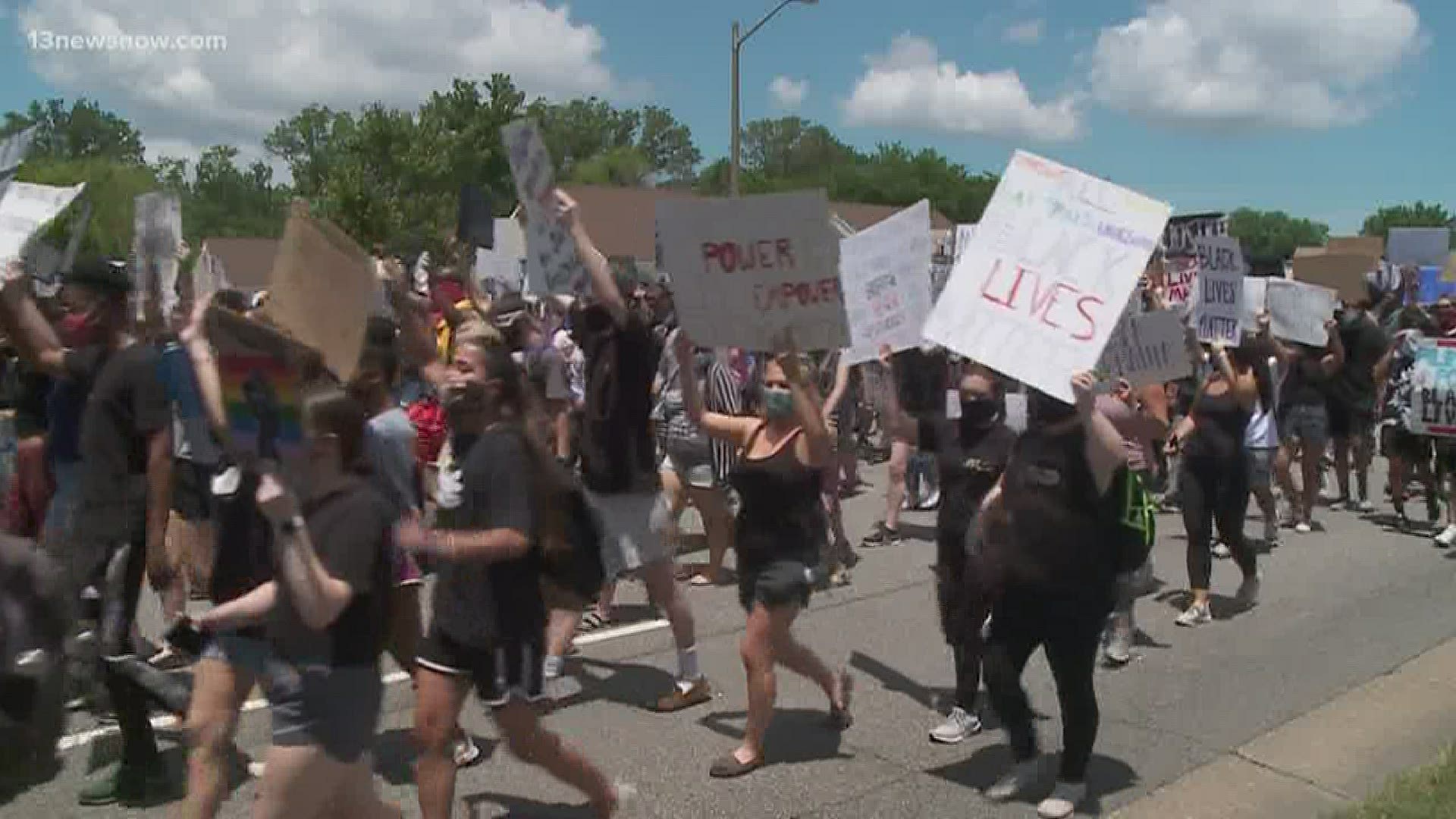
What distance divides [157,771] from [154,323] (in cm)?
187

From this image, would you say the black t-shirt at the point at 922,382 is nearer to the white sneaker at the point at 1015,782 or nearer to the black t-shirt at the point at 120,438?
the white sneaker at the point at 1015,782

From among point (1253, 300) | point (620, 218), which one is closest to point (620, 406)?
point (1253, 300)

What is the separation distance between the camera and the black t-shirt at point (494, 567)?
3883 mm

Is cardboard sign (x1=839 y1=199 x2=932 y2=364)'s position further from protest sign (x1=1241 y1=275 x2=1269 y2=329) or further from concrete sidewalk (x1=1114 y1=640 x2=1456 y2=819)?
protest sign (x1=1241 y1=275 x2=1269 y2=329)

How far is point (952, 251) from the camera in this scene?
502 inches

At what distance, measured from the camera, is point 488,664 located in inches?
158

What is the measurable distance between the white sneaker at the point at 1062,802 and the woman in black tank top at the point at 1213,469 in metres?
3.07

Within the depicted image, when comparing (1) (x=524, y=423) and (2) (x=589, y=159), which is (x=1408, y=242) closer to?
(1) (x=524, y=423)

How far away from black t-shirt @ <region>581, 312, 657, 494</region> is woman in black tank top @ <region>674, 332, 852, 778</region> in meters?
0.70

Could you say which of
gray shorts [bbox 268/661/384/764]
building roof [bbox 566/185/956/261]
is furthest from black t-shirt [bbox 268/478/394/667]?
building roof [bbox 566/185/956/261]

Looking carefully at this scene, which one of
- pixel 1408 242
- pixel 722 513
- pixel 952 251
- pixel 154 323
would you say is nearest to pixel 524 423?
pixel 154 323

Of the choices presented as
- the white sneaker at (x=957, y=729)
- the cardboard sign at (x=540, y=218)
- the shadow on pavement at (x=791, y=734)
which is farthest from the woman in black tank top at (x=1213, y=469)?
the cardboard sign at (x=540, y=218)

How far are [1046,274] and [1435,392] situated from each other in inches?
279

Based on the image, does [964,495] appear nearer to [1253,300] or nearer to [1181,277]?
[1181,277]
